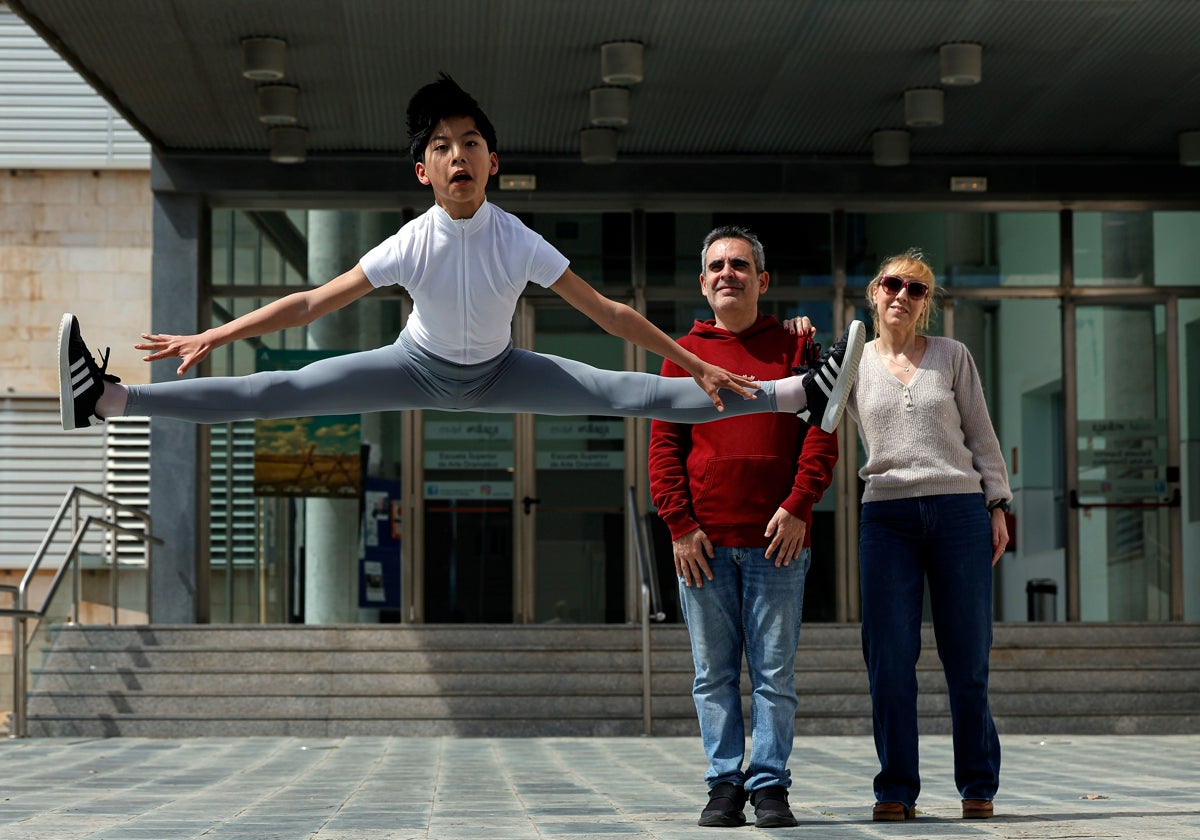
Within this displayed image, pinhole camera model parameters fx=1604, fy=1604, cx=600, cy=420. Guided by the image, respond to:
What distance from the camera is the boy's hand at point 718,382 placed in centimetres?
441

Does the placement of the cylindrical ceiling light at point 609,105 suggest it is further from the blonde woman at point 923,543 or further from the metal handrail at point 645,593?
the blonde woman at point 923,543

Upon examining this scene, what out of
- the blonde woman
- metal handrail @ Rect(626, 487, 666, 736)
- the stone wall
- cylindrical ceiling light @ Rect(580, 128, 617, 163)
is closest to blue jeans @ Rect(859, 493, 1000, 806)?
the blonde woman

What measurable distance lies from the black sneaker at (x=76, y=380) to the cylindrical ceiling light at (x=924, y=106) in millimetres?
8069

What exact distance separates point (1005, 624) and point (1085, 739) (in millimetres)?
1567

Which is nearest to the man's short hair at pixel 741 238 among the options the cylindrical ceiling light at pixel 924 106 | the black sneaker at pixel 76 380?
the black sneaker at pixel 76 380

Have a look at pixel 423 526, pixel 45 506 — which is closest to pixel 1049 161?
pixel 423 526

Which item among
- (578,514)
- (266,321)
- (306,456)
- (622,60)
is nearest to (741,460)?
(266,321)

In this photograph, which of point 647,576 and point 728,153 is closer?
point 647,576

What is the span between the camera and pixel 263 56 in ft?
34.2

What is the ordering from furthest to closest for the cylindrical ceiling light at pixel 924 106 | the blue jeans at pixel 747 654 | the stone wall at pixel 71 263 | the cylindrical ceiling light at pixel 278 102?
the stone wall at pixel 71 263
the cylindrical ceiling light at pixel 924 106
the cylindrical ceiling light at pixel 278 102
the blue jeans at pixel 747 654

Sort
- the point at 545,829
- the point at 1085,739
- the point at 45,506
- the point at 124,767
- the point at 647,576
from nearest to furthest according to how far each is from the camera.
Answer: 1. the point at 545,829
2. the point at 124,767
3. the point at 1085,739
4. the point at 647,576
5. the point at 45,506

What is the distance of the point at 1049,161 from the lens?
42.5ft

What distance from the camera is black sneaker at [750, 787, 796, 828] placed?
4691 mm

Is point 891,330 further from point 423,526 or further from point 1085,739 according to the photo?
point 423,526
